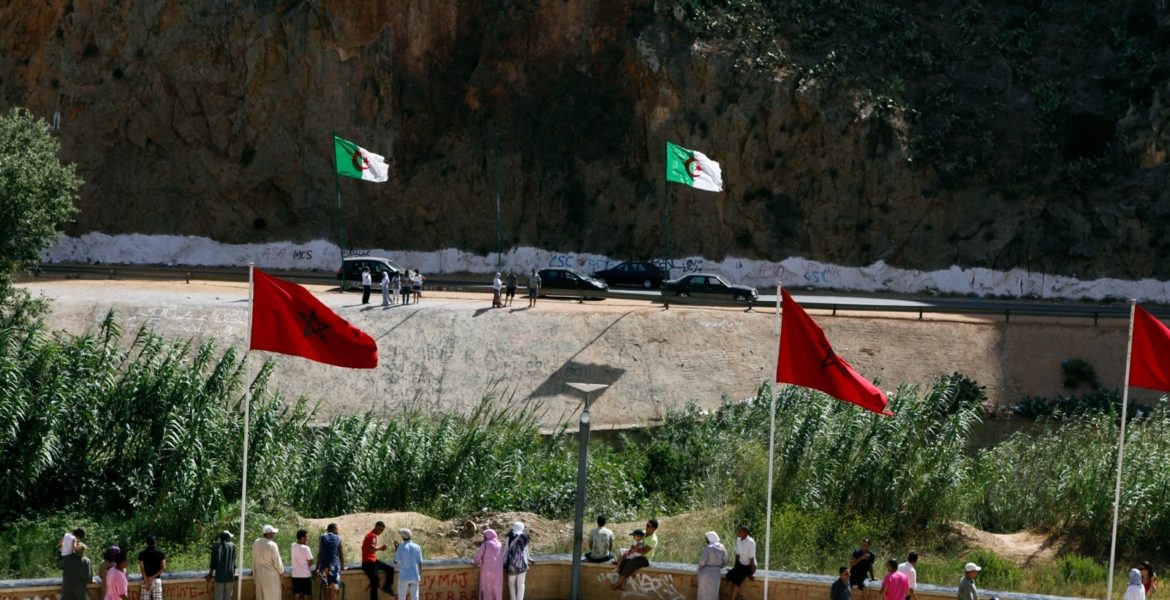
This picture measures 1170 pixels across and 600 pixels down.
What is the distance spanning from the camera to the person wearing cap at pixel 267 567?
1858 cm

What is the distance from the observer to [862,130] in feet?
183

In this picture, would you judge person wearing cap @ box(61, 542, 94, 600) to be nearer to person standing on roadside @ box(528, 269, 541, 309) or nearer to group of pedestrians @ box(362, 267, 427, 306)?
group of pedestrians @ box(362, 267, 427, 306)

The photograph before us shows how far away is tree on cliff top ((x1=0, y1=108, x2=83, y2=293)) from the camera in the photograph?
36344 mm

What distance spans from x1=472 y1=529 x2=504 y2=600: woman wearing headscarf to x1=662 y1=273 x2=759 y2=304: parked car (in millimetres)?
28873

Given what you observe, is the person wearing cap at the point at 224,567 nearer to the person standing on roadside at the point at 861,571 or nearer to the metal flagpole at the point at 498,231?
the person standing on roadside at the point at 861,571

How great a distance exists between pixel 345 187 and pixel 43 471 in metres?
36.2

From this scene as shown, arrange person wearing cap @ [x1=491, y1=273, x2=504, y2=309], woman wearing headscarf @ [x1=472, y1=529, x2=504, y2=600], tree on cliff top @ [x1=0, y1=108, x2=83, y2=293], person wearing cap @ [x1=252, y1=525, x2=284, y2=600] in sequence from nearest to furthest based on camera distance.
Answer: person wearing cap @ [x1=252, y1=525, x2=284, y2=600] < woman wearing headscarf @ [x1=472, y1=529, x2=504, y2=600] < tree on cliff top @ [x1=0, y1=108, x2=83, y2=293] < person wearing cap @ [x1=491, y1=273, x2=504, y2=309]

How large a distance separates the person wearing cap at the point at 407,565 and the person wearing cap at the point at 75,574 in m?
4.01

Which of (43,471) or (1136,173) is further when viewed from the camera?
(1136,173)

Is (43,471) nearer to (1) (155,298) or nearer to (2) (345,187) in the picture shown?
(1) (155,298)

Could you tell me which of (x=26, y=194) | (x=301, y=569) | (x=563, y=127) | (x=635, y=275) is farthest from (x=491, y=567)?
(x=563, y=127)

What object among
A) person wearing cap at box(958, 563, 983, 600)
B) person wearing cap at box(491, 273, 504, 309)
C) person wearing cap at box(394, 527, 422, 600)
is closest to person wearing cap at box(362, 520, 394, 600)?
person wearing cap at box(394, 527, 422, 600)

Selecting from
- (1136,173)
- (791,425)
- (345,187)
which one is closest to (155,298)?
(345,187)

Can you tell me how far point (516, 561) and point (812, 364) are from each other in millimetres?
4989
